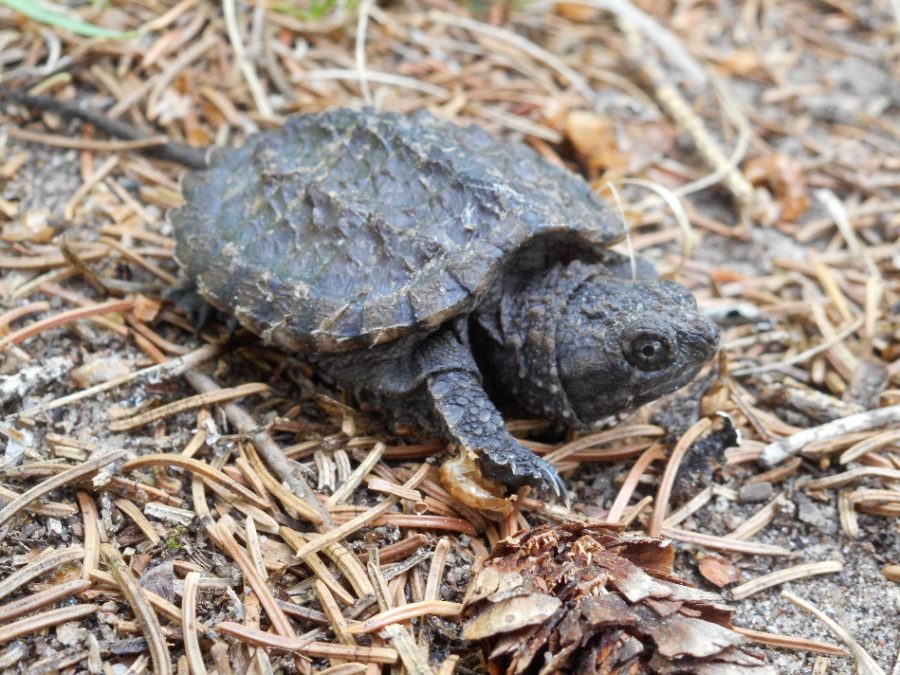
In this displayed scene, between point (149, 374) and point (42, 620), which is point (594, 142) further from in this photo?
point (42, 620)

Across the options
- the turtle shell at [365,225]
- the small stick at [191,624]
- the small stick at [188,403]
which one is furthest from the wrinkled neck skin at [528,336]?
the small stick at [191,624]

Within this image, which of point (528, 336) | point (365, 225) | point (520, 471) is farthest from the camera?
point (528, 336)

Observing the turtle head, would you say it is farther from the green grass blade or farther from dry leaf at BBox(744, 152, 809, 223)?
the green grass blade

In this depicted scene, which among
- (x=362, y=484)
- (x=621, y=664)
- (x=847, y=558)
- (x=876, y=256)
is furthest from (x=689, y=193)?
(x=621, y=664)

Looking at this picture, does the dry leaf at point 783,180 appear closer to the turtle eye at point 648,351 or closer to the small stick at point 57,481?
the turtle eye at point 648,351

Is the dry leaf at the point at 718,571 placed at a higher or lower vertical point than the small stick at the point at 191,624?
higher

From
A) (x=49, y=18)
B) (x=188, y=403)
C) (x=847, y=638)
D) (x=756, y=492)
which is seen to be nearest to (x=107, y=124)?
(x=49, y=18)

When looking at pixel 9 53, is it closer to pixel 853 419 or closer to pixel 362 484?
pixel 362 484

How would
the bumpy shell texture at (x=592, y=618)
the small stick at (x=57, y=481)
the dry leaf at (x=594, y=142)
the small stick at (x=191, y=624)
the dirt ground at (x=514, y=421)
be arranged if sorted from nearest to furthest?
the bumpy shell texture at (x=592, y=618) < the small stick at (x=191, y=624) < the small stick at (x=57, y=481) < the dirt ground at (x=514, y=421) < the dry leaf at (x=594, y=142)
